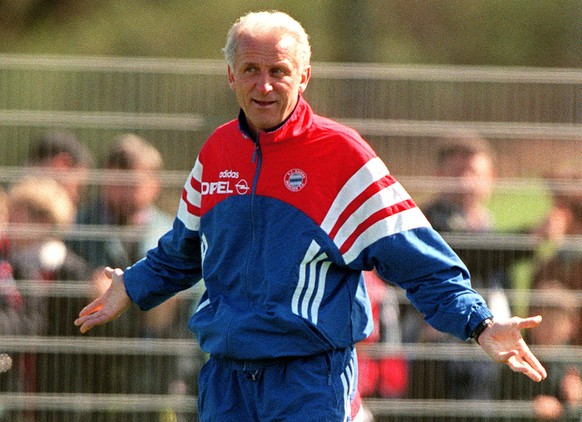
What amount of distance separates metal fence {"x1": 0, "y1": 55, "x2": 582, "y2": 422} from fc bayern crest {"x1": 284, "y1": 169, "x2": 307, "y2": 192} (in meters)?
2.75

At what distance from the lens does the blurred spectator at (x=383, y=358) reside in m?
6.77

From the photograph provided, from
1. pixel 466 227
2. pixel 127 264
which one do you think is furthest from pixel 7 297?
pixel 466 227

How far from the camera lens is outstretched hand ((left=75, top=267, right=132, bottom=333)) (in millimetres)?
4492

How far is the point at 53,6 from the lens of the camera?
16.0m

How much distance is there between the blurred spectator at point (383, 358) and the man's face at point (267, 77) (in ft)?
8.98

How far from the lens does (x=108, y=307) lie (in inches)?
178

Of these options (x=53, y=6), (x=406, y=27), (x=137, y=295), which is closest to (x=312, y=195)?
(x=137, y=295)

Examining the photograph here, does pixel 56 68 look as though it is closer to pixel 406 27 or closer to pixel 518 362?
pixel 518 362

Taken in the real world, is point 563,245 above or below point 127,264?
above

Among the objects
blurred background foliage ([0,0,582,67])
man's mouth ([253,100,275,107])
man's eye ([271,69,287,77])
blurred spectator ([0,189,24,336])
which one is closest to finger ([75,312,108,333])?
man's mouth ([253,100,275,107])

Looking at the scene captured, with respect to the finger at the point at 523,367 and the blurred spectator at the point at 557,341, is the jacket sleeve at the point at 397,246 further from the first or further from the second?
the blurred spectator at the point at 557,341

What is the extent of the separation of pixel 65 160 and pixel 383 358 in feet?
6.87

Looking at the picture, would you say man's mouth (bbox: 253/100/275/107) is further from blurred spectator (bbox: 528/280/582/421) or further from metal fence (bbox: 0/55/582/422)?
blurred spectator (bbox: 528/280/582/421)

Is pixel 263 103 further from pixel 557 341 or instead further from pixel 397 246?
pixel 557 341
